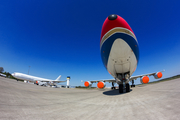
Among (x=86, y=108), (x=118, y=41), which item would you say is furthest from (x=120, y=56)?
(x=86, y=108)

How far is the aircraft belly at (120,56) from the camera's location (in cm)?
528

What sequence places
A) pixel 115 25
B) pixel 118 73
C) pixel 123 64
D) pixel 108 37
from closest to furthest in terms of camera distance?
pixel 115 25, pixel 108 37, pixel 123 64, pixel 118 73

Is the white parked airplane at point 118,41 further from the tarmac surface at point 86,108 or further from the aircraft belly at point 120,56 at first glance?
the tarmac surface at point 86,108

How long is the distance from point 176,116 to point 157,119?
0.42 metres

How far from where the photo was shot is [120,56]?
226 inches

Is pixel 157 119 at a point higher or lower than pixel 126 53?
lower

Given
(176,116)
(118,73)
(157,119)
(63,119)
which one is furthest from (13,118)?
(118,73)

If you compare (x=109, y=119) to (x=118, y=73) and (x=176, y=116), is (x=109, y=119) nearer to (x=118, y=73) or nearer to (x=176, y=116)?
(x=176, y=116)

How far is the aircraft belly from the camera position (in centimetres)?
528

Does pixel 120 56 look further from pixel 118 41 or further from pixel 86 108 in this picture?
pixel 86 108

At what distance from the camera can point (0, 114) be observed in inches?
62.0

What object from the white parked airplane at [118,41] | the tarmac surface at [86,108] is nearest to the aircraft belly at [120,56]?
the white parked airplane at [118,41]

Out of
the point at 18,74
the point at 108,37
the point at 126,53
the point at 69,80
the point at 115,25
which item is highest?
the point at 115,25

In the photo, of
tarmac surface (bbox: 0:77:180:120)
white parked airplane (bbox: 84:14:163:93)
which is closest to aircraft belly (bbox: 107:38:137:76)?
white parked airplane (bbox: 84:14:163:93)
